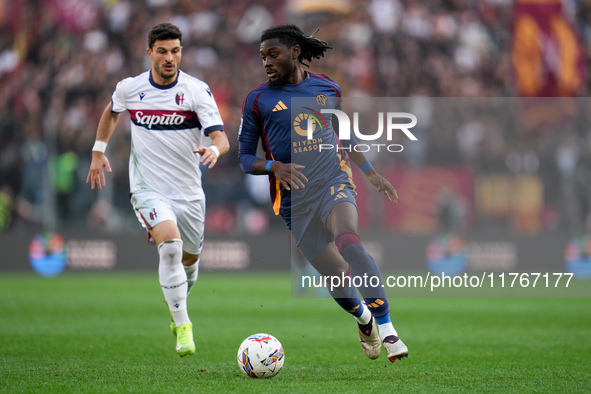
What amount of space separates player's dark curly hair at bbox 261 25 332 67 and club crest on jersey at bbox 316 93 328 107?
1.03 feet

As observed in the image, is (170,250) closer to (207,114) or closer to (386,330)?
(207,114)

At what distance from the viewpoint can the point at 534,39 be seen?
63.5ft

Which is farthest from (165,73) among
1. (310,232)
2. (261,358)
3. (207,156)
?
(261,358)

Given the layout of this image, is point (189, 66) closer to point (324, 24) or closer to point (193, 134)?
point (324, 24)

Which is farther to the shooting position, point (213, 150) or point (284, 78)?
point (213, 150)

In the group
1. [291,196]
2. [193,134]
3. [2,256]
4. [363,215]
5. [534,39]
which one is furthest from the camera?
[534,39]

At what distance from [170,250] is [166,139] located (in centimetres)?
108

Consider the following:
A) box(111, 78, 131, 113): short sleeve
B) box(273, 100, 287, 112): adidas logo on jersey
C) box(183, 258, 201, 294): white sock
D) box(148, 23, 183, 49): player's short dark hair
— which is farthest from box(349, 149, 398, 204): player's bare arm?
box(111, 78, 131, 113): short sleeve

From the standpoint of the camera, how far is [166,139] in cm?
762

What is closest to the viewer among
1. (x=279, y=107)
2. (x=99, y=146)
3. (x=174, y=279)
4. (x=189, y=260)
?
(x=279, y=107)

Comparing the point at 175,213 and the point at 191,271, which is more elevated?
Result: the point at 175,213

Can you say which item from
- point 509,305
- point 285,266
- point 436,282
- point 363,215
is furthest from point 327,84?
point 285,266

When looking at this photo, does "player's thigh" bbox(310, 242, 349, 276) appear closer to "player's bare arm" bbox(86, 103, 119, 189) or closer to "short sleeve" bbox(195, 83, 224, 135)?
"short sleeve" bbox(195, 83, 224, 135)

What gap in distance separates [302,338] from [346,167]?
2771 millimetres
